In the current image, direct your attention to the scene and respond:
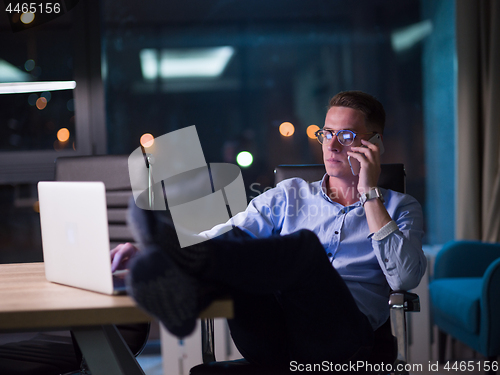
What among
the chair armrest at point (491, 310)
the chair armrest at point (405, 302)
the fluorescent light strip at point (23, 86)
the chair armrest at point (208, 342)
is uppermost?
the fluorescent light strip at point (23, 86)

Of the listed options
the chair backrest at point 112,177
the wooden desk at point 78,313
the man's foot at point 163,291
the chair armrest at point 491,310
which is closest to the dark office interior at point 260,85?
the chair armrest at point 491,310

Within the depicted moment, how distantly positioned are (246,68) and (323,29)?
2.08ft

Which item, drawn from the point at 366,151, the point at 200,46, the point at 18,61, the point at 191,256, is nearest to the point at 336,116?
the point at 366,151

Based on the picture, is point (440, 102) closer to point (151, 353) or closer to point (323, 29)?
point (323, 29)

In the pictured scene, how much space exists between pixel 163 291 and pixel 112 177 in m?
1.13

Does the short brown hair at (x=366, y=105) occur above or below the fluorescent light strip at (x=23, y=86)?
below

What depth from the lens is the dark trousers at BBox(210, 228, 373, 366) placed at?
104 cm

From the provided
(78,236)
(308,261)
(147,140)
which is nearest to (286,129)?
(147,140)

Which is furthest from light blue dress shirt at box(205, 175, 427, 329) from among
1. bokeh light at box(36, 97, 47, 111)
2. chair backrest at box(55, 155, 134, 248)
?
bokeh light at box(36, 97, 47, 111)

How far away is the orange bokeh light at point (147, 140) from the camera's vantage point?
3328mm

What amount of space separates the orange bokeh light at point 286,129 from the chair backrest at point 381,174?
1.47 metres

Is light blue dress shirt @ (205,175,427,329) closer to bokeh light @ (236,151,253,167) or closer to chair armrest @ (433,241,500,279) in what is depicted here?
chair armrest @ (433,241,500,279)

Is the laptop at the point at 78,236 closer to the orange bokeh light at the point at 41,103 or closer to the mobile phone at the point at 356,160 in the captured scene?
the mobile phone at the point at 356,160

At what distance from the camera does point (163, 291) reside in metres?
0.80
